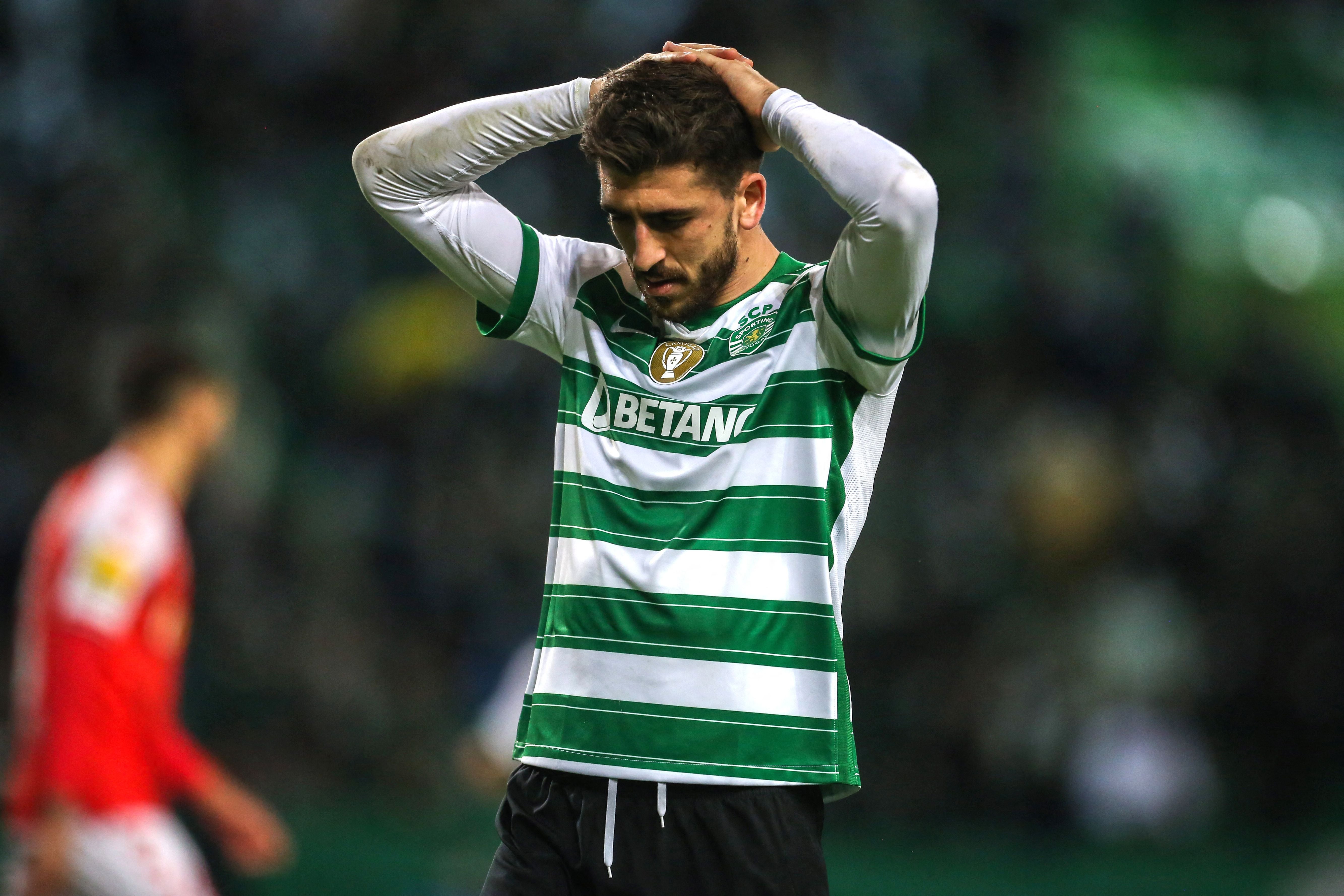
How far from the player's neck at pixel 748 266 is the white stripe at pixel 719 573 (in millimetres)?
484

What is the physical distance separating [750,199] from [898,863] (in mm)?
5239

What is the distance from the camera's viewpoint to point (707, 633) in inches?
96.3

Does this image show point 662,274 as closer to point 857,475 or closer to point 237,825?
point 857,475

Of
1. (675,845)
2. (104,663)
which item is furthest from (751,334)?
(104,663)

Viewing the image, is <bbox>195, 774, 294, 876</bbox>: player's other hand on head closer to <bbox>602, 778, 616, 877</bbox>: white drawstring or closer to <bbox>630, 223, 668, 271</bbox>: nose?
<bbox>602, 778, 616, 877</bbox>: white drawstring

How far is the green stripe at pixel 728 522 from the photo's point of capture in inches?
97.6

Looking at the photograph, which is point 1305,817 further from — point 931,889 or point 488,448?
point 488,448

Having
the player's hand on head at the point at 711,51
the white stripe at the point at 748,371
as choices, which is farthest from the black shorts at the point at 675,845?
the player's hand on head at the point at 711,51

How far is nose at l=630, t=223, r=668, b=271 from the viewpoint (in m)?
2.53

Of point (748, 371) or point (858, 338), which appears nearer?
point (858, 338)

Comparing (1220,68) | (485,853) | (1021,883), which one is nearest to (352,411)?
(485,853)

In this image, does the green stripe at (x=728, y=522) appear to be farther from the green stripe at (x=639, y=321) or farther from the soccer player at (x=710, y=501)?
the green stripe at (x=639, y=321)

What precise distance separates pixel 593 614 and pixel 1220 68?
27.2ft

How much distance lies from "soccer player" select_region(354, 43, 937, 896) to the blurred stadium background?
4651 mm
